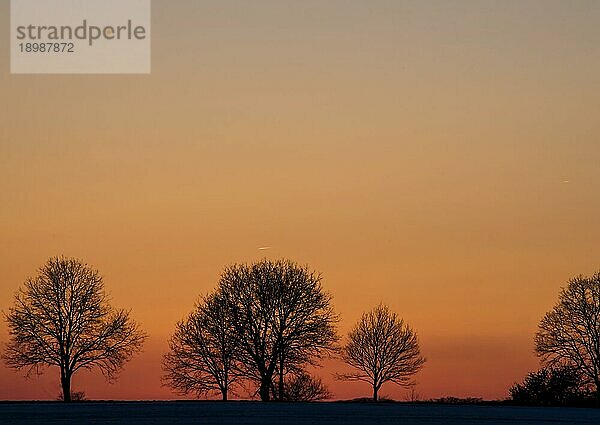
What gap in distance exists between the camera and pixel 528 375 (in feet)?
259

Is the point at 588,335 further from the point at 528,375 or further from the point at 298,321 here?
the point at 298,321

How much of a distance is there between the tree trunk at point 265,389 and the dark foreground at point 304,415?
31.7 meters

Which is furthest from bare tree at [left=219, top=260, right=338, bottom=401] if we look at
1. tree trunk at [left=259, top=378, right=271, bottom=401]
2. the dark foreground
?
the dark foreground

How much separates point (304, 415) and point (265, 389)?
42.0 metres

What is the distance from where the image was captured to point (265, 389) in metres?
86.8

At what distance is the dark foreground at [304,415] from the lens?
136ft

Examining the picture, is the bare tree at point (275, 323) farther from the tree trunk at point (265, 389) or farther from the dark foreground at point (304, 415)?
the dark foreground at point (304, 415)

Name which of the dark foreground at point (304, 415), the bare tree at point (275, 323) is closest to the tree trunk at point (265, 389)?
the bare tree at point (275, 323)

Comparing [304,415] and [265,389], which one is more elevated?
[265,389]

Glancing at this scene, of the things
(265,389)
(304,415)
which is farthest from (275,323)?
(304,415)

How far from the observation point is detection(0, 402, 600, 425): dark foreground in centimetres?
4159

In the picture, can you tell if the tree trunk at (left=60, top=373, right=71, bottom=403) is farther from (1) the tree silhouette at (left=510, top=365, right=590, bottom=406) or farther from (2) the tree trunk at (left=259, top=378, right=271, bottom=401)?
(1) the tree silhouette at (left=510, top=365, right=590, bottom=406)

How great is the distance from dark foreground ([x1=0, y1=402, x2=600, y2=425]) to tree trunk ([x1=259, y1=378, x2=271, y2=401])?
31725 mm

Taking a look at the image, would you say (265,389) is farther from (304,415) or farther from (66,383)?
(304,415)
